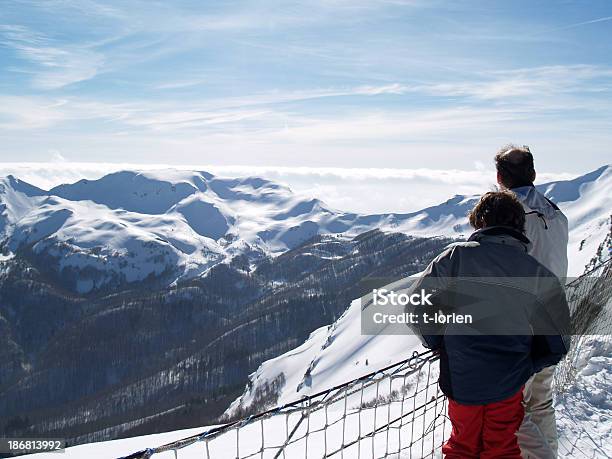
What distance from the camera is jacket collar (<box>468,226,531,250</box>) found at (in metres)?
5.02

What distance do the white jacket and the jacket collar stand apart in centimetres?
91

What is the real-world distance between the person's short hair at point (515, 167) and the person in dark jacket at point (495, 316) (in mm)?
914

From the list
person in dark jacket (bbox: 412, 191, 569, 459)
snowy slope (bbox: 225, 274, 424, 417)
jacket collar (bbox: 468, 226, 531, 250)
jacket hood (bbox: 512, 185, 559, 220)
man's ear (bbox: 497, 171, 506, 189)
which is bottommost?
snowy slope (bbox: 225, 274, 424, 417)

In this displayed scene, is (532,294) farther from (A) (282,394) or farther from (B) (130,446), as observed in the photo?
(A) (282,394)

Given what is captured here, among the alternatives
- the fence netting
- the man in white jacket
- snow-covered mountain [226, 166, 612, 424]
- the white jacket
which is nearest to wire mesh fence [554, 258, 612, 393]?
the fence netting

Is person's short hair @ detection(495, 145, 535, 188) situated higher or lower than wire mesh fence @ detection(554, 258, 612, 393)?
higher

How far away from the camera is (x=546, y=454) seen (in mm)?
5836

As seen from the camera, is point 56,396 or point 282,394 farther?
point 56,396

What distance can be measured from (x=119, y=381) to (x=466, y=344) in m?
213

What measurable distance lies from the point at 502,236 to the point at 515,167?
52.5 inches

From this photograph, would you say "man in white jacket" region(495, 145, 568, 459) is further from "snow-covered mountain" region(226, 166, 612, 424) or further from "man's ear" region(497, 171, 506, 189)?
"snow-covered mountain" region(226, 166, 612, 424)

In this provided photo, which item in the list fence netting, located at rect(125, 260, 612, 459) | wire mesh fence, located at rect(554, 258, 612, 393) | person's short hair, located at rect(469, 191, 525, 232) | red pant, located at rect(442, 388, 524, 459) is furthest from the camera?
wire mesh fence, located at rect(554, 258, 612, 393)

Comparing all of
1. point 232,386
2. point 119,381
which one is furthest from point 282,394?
point 119,381

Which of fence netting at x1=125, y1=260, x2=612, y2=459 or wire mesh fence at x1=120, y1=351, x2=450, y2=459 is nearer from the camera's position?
wire mesh fence at x1=120, y1=351, x2=450, y2=459
